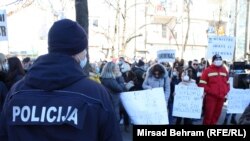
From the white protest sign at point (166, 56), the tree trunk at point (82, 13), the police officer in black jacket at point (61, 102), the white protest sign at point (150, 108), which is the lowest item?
the white protest sign at point (150, 108)

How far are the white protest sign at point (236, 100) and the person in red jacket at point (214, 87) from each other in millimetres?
541

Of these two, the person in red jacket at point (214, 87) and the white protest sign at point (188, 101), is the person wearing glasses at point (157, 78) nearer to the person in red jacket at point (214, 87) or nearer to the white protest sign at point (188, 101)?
the white protest sign at point (188, 101)

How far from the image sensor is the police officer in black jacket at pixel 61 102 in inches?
87.0

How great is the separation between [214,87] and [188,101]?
0.66m

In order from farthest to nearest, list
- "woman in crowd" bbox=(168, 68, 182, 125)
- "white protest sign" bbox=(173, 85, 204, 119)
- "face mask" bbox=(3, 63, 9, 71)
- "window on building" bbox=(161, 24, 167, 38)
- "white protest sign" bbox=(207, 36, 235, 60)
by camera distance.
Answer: "window on building" bbox=(161, 24, 167, 38) → "white protest sign" bbox=(207, 36, 235, 60) → "woman in crowd" bbox=(168, 68, 182, 125) → "white protest sign" bbox=(173, 85, 204, 119) → "face mask" bbox=(3, 63, 9, 71)

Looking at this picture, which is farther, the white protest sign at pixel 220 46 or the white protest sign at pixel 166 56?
the white protest sign at pixel 166 56

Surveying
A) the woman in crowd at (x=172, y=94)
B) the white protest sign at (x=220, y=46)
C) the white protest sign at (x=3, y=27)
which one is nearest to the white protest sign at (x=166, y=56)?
the woman in crowd at (x=172, y=94)

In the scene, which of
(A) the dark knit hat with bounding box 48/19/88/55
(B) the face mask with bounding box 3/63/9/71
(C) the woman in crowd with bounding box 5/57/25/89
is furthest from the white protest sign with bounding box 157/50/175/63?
(A) the dark knit hat with bounding box 48/19/88/55

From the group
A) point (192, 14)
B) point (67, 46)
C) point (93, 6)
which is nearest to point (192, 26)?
point (192, 14)

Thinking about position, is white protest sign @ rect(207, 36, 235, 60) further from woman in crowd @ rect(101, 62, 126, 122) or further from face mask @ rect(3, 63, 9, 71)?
face mask @ rect(3, 63, 9, 71)

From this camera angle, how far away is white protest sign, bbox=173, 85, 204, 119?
10203 mm

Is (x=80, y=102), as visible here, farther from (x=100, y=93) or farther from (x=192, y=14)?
(x=192, y=14)

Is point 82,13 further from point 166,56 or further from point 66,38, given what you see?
point 166,56

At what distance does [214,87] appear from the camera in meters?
10.1
